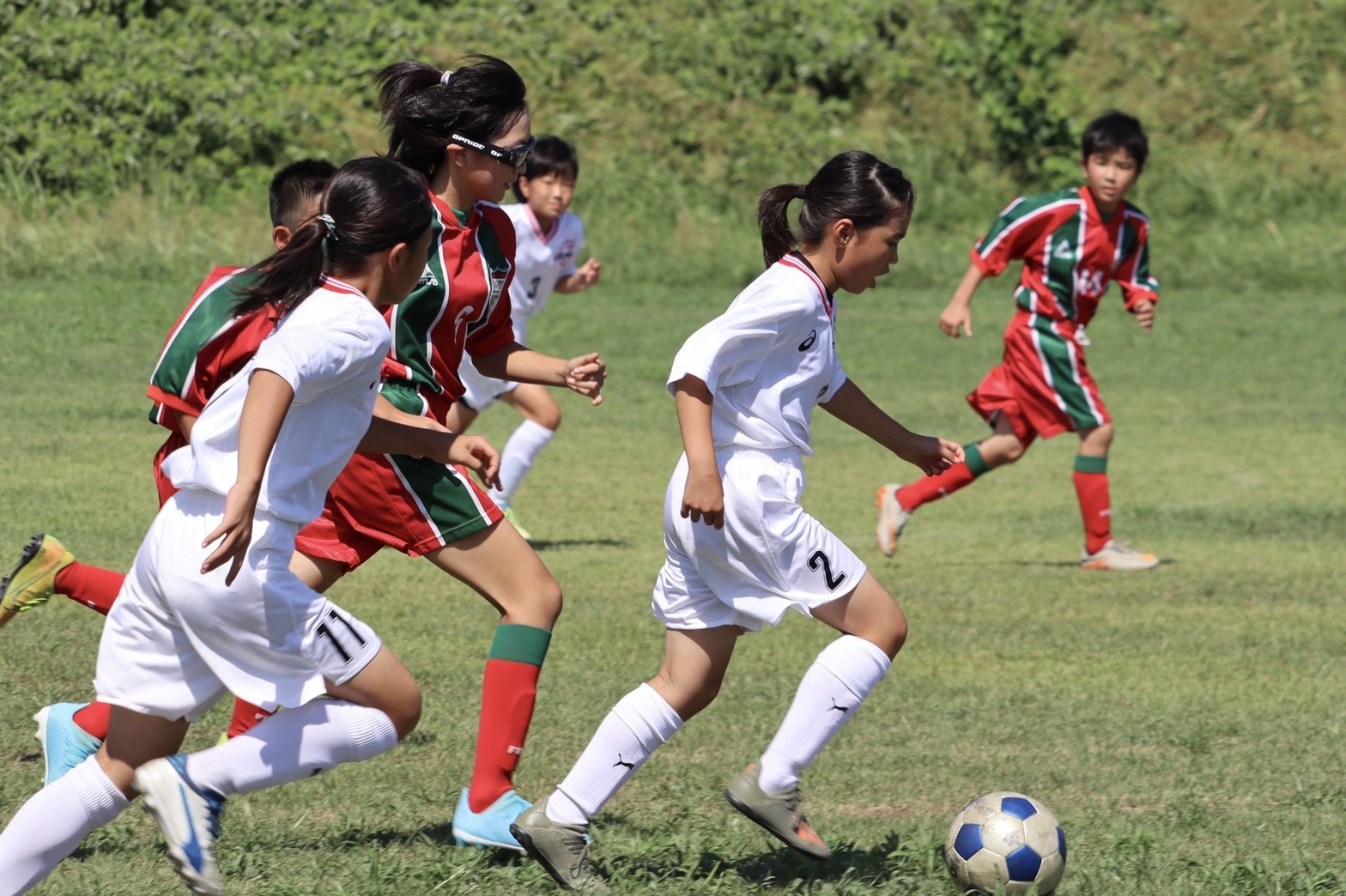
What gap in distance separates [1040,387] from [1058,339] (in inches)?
9.4

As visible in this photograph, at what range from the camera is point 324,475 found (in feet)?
11.1

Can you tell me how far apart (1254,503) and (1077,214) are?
2456 millimetres

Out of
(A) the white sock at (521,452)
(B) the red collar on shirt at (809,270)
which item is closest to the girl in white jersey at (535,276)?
(A) the white sock at (521,452)

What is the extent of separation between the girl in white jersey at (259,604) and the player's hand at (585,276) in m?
5.03

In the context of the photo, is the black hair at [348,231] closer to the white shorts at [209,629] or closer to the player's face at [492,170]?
the white shorts at [209,629]

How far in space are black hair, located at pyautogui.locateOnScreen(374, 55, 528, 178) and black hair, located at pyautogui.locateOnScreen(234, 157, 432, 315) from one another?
846 millimetres

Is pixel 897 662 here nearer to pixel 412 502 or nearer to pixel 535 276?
pixel 412 502

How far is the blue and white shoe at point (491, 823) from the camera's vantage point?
13.1ft

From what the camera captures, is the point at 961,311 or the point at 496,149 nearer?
the point at 496,149

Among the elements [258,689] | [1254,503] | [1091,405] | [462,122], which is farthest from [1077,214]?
[258,689]

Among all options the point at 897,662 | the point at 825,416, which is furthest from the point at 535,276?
the point at 825,416

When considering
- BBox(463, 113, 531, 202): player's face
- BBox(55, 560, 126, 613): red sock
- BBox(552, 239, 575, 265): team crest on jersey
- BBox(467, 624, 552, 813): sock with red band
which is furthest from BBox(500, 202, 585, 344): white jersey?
BBox(467, 624, 552, 813): sock with red band

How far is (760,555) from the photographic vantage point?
12.5ft

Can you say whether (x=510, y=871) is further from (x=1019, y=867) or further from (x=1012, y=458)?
(x=1012, y=458)
